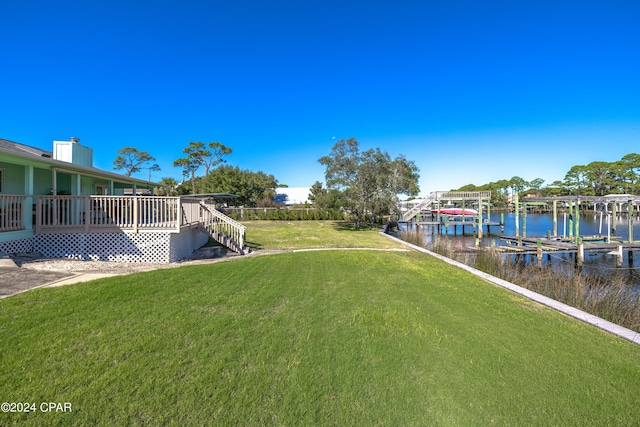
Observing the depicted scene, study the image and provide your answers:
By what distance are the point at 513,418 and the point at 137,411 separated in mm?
3076

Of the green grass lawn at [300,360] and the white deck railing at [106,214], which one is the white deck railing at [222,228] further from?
the green grass lawn at [300,360]

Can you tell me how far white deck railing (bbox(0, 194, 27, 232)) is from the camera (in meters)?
7.21

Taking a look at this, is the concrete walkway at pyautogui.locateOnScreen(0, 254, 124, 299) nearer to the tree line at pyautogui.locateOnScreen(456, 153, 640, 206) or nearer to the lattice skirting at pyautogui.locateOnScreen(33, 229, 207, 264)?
the lattice skirting at pyautogui.locateOnScreen(33, 229, 207, 264)

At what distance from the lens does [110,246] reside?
860 centimetres

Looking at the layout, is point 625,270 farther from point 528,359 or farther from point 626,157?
point 626,157

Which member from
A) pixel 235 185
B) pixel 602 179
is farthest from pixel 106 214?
pixel 602 179

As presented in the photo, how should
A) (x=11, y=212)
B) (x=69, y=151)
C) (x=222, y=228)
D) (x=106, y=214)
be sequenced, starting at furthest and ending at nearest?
(x=69, y=151), (x=222, y=228), (x=106, y=214), (x=11, y=212)

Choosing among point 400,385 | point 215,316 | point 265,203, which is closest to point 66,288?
point 215,316

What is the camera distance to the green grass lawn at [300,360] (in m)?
2.45

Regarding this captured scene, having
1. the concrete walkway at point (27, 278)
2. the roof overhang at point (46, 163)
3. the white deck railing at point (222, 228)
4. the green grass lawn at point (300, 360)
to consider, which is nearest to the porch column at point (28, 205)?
the roof overhang at point (46, 163)

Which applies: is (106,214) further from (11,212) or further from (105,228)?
(11,212)

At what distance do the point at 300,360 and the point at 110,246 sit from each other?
8.03 meters

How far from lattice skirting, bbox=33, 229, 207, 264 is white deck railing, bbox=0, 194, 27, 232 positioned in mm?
673

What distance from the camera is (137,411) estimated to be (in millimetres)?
2338
